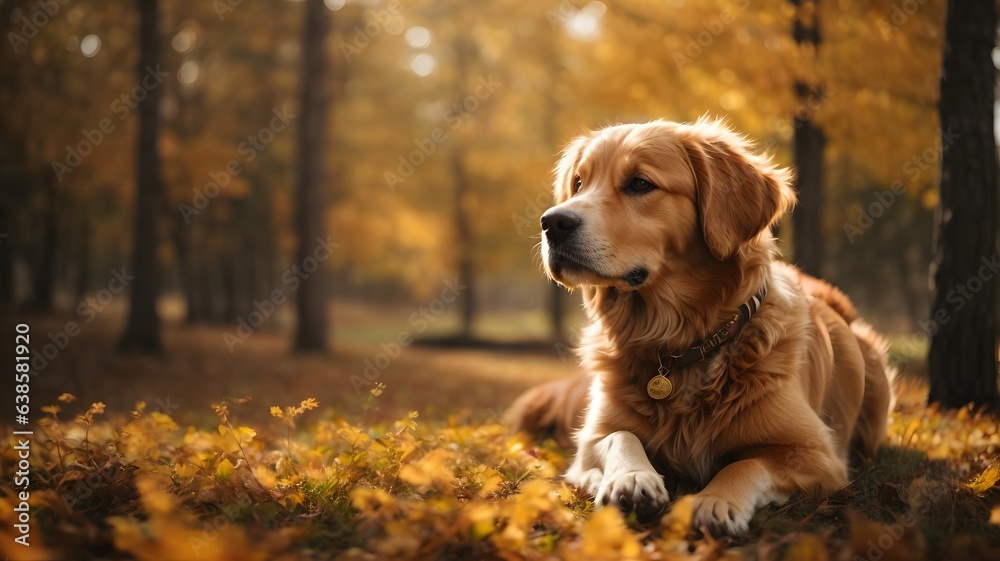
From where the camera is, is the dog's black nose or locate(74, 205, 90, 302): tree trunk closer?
the dog's black nose

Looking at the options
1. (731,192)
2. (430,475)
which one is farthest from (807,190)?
(430,475)

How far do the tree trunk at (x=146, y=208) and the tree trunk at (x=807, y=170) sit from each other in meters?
8.92

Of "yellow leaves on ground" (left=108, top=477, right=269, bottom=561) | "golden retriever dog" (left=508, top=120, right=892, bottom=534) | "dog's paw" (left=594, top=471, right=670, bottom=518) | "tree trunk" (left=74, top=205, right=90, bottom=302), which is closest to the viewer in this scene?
"yellow leaves on ground" (left=108, top=477, right=269, bottom=561)

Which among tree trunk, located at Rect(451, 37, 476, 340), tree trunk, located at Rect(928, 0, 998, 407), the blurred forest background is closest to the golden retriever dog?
tree trunk, located at Rect(928, 0, 998, 407)

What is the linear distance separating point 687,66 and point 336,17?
9150mm

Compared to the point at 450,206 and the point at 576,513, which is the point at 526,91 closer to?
the point at 450,206

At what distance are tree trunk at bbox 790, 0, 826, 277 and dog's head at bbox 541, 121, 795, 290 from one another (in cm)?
462

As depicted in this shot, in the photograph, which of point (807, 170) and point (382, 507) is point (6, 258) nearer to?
point (807, 170)

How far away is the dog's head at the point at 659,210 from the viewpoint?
3.10 meters

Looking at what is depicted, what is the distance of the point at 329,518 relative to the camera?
96.1 inches

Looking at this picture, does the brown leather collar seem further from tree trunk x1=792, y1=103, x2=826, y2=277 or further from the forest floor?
tree trunk x1=792, y1=103, x2=826, y2=277

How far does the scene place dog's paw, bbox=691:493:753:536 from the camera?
235 cm

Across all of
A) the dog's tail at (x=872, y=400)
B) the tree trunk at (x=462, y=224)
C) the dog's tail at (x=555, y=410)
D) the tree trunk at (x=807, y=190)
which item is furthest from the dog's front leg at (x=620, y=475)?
the tree trunk at (x=462, y=224)

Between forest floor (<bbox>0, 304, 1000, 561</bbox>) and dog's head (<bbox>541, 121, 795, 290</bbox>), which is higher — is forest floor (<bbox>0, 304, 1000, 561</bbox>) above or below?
below
